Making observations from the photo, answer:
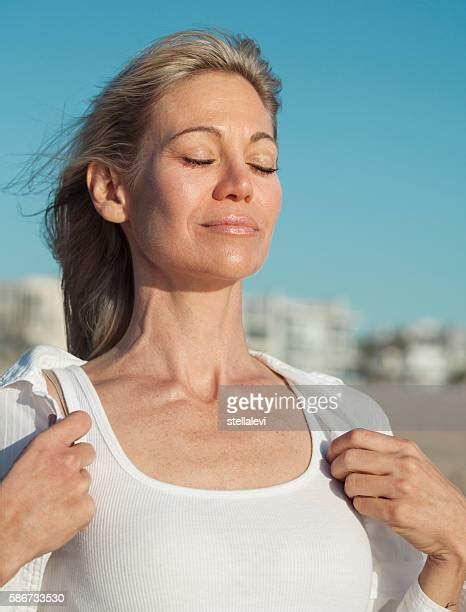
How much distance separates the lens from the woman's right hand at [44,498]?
219cm

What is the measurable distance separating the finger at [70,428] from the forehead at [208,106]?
0.85 meters

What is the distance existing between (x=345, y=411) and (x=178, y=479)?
2.02 ft

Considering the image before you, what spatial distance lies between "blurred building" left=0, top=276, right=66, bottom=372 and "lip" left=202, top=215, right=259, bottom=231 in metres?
91.0

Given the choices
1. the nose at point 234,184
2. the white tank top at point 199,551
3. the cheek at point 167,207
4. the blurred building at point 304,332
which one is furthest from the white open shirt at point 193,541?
the blurred building at point 304,332

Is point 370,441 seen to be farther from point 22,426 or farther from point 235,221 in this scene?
point 22,426

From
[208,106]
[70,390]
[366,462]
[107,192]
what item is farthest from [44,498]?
[208,106]

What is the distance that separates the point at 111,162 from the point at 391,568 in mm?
1352

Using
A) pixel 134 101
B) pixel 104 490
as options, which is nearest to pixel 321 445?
pixel 104 490

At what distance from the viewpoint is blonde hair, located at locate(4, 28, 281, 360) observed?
2.85 metres

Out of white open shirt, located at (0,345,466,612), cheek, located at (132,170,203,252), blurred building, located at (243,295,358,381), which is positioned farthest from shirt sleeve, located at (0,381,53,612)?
blurred building, located at (243,295,358,381)

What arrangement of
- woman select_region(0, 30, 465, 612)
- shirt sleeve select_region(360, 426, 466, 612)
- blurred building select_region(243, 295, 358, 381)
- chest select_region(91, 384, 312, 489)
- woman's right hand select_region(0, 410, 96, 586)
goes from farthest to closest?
blurred building select_region(243, 295, 358, 381) < shirt sleeve select_region(360, 426, 466, 612) < chest select_region(91, 384, 312, 489) < woman select_region(0, 30, 465, 612) < woman's right hand select_region(0, 410, 96, 586)

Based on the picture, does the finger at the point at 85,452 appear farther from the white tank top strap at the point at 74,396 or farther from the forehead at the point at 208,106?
the forehead at the point at 208,106

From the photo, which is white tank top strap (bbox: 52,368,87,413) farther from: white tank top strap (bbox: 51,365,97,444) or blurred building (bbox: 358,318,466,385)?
blurred building (bbox: 358,318,466,385)

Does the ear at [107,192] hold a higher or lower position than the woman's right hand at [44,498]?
higher
